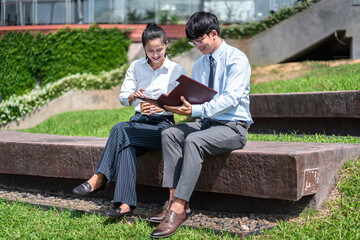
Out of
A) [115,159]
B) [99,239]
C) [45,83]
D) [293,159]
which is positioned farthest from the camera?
[45,83]

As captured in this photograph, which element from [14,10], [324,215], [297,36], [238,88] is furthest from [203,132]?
[14,10]

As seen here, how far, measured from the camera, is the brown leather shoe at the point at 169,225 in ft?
10.3

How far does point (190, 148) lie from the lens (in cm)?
326

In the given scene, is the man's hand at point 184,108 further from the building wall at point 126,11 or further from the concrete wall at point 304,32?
the building wall at point 126,11

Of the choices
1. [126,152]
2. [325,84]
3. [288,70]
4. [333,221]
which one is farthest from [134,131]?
[288,70]

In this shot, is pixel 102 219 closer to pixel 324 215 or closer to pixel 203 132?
pixel 203 132

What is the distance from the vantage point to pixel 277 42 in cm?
1195

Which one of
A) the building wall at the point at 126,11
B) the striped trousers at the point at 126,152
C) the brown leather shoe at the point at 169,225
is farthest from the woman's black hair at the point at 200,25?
the building wall at the point at 126,11

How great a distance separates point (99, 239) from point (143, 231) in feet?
1.03

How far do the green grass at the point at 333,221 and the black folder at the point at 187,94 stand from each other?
3.39ft

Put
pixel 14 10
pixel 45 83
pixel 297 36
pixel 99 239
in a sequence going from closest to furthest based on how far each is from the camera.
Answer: pixel 99 239 < pixel 297 36 < pixel 45 83 < pixel 14 10

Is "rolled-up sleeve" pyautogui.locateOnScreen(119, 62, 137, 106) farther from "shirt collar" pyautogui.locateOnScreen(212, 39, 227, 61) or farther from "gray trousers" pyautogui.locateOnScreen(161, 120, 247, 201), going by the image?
"shirt collar" pyautogui.locateOnScreen(212, 39, 227, 61)

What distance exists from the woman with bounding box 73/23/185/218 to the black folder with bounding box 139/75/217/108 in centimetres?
18

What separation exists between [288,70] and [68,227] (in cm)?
774
